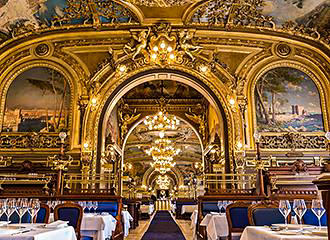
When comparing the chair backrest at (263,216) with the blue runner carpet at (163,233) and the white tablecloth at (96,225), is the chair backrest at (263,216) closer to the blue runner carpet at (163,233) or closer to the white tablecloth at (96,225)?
the white tablecloth at (96,225)

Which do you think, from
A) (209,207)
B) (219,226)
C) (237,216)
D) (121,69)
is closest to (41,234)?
(237,216)

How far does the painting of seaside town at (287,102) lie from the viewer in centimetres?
1069

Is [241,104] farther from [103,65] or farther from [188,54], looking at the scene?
[103,65]

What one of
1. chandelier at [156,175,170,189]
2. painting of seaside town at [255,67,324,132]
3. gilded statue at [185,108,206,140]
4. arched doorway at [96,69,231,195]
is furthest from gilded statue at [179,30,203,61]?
chandelier at [156,175,170,189]

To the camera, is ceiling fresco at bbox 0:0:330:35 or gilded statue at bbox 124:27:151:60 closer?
ceiling fresco at bbox 0:0:330:35

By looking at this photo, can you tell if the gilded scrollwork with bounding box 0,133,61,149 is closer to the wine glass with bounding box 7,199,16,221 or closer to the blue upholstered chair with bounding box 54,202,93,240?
the blue upholstered chair with bounding box 54,202,93,240

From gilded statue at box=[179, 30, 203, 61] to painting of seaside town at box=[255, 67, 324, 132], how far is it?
264cm

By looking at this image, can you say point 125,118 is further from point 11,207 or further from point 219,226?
A: point 11,207

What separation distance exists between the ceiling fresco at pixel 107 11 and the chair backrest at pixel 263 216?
7758 mm

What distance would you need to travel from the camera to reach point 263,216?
3553 mm

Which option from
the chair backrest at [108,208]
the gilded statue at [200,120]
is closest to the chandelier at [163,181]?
the gilded statue at [200,120]

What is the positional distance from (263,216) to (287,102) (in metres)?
8.27

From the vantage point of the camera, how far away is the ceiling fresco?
385 inches

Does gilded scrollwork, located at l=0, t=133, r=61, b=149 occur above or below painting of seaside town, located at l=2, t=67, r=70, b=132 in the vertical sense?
below
